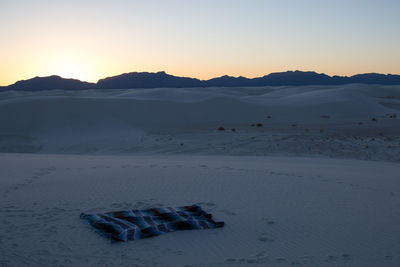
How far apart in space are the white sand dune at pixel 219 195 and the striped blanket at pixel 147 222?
13 cm

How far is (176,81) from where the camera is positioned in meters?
157

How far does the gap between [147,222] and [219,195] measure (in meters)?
1.93

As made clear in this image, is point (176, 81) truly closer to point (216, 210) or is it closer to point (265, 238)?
point (216, 210)

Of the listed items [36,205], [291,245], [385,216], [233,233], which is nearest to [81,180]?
[36,205]

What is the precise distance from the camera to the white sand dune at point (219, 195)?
167 inches

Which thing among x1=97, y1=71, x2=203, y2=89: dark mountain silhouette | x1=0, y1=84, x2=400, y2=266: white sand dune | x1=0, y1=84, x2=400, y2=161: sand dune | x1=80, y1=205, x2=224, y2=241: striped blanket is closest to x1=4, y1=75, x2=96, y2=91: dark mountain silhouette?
x1=97, y1=71, x2=203, y2=89: dark mountain silhouette

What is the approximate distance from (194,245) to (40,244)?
5.52 feet

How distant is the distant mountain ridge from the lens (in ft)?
415

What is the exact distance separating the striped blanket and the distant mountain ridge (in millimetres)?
126086

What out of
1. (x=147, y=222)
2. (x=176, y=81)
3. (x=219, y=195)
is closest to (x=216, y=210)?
(x=219, y=195)

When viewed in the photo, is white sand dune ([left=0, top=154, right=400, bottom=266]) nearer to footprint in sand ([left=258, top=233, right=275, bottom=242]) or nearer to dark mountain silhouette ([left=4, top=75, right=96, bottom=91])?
footprint in sand ([left=258, top=233, right=275, bottom=242])

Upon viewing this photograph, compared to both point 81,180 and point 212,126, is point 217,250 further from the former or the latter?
point 212,126

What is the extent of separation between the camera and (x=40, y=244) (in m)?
4.38

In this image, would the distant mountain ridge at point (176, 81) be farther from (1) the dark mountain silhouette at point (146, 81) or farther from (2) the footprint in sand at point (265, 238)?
(2) the footprint in sand at point (265, 238)
